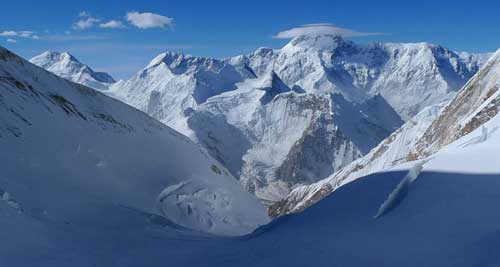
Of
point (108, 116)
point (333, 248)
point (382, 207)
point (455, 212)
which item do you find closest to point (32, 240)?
point (333, 248)

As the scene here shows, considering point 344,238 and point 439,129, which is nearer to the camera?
point 344,238

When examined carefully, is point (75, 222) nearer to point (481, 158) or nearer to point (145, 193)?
point (145, 193)

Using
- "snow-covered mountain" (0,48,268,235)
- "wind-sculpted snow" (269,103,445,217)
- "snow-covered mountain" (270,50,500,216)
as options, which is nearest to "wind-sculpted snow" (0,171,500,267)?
"snow-covered mountain" (270,50,500,216)

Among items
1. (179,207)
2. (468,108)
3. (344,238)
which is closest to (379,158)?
(468,108)

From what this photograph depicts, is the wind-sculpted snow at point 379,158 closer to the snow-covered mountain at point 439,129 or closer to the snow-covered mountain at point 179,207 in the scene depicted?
the snow-covered mountain at point 439,129

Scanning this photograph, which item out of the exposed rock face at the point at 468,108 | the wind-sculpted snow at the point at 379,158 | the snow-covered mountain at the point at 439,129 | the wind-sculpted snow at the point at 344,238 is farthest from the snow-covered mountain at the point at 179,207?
the wind-sculpted snow at the point at 379,158

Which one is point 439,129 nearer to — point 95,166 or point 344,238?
point 95,166
